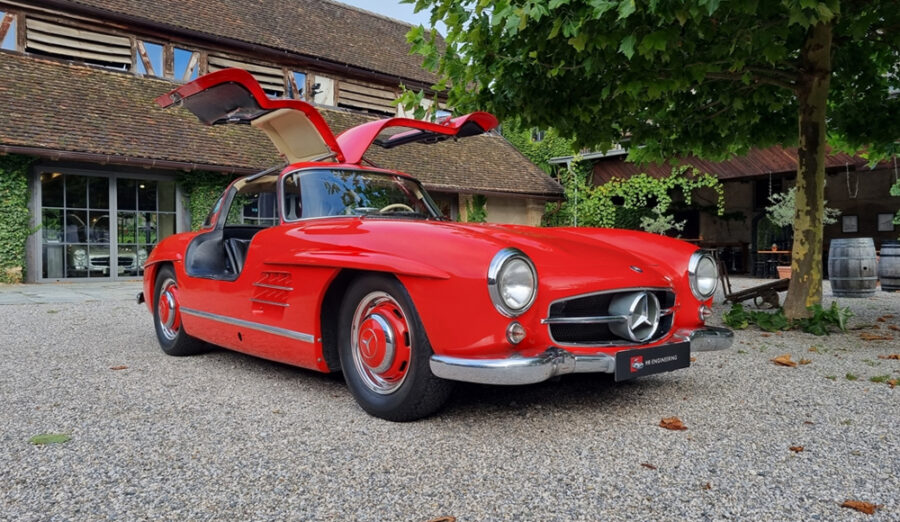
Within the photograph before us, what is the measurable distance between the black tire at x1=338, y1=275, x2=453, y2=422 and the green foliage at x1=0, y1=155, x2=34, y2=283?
419 inches

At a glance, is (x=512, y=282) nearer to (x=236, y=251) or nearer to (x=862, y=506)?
(x=862, y=506)

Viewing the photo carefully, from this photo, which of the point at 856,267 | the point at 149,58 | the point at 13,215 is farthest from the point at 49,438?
the point at 149,58

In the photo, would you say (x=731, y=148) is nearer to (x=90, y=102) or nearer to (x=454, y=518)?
(x=454, y=518)

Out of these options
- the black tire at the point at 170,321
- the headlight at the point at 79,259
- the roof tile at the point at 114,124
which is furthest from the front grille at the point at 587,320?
the headlight at the point at 79,259

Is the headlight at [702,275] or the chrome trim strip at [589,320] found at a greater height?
the headlight at [702,275]

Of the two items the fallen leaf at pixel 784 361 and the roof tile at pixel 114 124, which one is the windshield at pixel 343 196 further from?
the roof tile at pixel 114 124

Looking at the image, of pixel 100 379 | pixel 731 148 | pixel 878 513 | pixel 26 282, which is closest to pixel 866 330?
pixel 731 148

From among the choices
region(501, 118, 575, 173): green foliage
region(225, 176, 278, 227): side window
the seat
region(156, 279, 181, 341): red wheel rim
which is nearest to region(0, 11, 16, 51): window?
region(156, 279, 181, 341): red wheel rim

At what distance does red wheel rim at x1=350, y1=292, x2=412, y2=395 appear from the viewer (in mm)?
2783

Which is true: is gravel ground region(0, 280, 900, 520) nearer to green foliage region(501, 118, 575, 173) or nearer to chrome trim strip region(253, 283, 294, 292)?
chrome trim strip region(253, 283, 294, 292)

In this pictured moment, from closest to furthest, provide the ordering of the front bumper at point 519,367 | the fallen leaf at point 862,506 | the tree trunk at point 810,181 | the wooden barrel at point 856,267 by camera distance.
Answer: the fallen leaf at point 862,506, the front bumper at point 519,367, the tree trunk at point 810,181, the wooden barrel at point 856,267

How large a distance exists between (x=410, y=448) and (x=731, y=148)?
23.2 ft

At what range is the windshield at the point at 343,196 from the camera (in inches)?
140

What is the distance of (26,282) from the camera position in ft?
37.0
